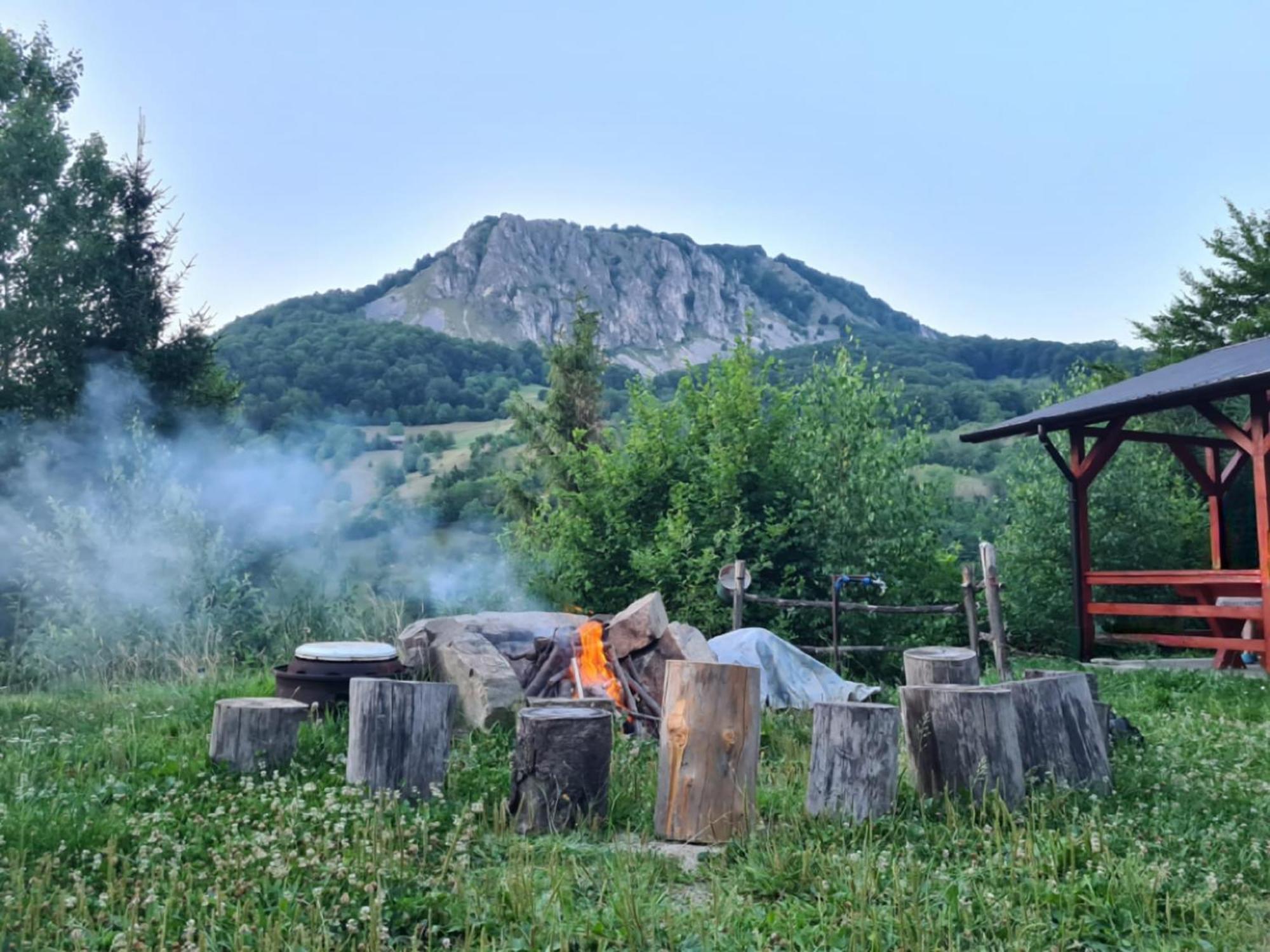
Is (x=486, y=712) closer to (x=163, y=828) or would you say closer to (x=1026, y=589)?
(x=163, y=828)

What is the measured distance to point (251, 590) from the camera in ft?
37.4

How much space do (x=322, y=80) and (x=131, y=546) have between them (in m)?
13.0

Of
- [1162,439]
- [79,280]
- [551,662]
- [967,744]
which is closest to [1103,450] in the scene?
[1162,439]

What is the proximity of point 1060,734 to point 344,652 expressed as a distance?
4588 mm

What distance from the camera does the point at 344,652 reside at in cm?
691

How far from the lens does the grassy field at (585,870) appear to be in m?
3.28

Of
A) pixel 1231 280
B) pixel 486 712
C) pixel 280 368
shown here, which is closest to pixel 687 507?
pixel 486 712

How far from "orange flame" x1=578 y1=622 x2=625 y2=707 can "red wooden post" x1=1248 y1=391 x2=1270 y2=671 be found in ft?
24.1

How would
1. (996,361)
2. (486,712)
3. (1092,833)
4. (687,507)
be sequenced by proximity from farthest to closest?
1. (996,361)
2. (687,507)
3. (486,712)
4. (1092,833)

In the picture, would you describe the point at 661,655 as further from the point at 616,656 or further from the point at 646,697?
the point at 646,697

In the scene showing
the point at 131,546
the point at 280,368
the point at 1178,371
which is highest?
the point at 280,368

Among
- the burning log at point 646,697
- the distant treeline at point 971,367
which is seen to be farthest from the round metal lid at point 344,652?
the distant treeline at point 971,367

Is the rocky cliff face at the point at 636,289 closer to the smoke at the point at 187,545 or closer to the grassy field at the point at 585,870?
the smoke at the point at 187,545

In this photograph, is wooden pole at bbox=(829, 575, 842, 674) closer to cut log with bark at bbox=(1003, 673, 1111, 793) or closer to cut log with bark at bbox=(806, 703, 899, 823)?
cut log with bark at bbox=(1003, 673, 1111, 793)
